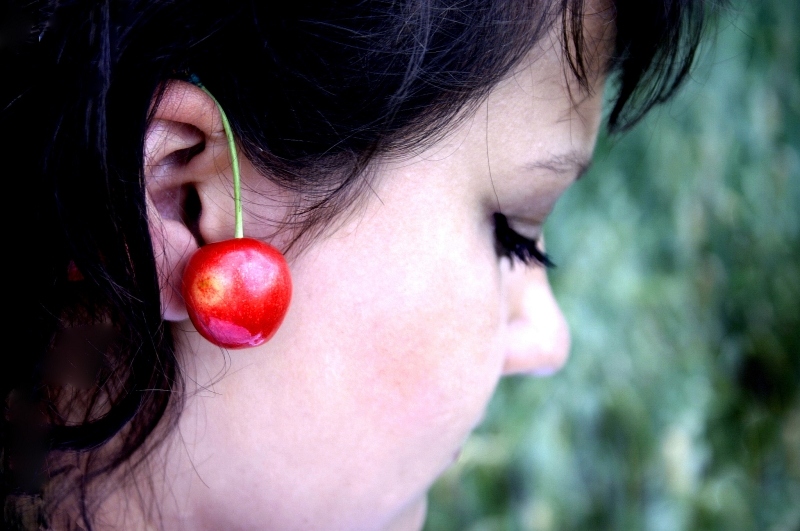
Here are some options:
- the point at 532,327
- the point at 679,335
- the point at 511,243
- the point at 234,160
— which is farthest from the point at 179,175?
the point at 679,335

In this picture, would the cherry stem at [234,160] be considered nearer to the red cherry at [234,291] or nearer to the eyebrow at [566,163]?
the red cherry at [234,291]

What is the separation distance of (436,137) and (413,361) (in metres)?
0.26

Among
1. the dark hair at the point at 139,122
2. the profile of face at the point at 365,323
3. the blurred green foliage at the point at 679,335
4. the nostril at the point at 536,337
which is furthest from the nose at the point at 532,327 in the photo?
the blurred green foliage at the point at 679,335

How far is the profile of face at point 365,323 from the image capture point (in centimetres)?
85

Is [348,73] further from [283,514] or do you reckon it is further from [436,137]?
[283,514]

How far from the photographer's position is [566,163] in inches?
36.8

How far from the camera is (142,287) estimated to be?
769 mm

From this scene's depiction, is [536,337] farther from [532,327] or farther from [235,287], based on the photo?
[235,287]

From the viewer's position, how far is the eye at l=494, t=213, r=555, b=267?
0.96 m

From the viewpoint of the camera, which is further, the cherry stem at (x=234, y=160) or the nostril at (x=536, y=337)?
the nostril at (x=536, y=337)

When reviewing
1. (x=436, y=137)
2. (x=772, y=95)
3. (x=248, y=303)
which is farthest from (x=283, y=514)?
(x=772, y=95)

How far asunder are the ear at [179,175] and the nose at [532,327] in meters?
0.47

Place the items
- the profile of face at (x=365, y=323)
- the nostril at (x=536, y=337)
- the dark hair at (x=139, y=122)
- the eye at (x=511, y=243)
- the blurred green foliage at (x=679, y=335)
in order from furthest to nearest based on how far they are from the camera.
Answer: the blurred green foliage at (x=679, y=335) < the nostril at (x=536, y=337) < the eye at (x=511, y=243) < the profile of face at (x=365, y=323) < the dark hair at (x=139, y=122)

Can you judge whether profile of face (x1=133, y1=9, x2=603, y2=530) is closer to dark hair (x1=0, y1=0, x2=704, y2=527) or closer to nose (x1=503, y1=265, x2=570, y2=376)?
dark hair (x1=0, y1=0, x2=704, y2=527)
